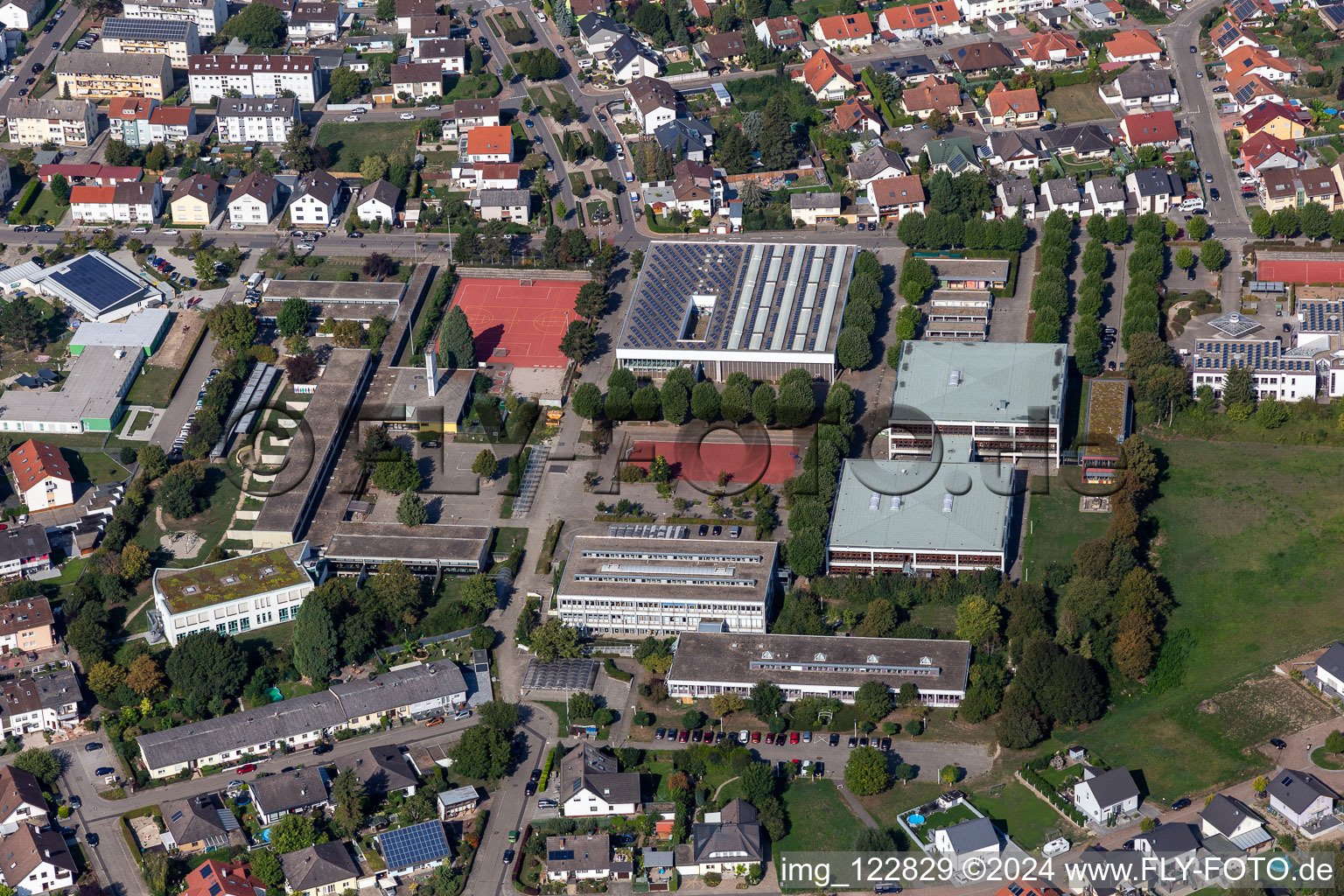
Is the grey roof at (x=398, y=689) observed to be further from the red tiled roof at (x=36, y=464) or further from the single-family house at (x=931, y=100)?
the single-family house at (x=931, y=100)

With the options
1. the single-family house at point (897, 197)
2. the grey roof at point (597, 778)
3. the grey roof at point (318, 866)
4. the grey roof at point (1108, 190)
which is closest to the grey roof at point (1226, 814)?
the grey roof at point (597, 778)

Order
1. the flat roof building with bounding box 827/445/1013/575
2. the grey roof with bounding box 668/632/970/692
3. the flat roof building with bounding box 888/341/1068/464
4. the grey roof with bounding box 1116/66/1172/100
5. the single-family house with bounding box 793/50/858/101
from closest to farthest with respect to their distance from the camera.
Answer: the grey roof with bounding box 668/632/970/692 → the flat roof building with bounding box 827/445/1013/575 → the flat roof building with bounding box 888/341/1068/464 → the grey roof with bounding box 1116/66/1172/100 → the single-family house with bounding box 793/50/858/101

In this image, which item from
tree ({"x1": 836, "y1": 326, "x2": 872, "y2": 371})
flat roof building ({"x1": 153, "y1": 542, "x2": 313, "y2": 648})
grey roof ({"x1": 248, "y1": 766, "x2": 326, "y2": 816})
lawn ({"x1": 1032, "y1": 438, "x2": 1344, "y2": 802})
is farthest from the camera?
tree ({"x1": 836, "y1": 326, "x2": 872, "y2": 371})

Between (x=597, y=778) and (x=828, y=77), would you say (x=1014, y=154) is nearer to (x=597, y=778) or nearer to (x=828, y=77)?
(x=828, y=77)

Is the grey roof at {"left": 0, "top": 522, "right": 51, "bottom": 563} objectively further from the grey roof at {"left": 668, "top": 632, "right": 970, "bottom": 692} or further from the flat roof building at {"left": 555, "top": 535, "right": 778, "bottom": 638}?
the grey roof at {"left": 668, "top": 632, "right": 970, "bottom": 692}

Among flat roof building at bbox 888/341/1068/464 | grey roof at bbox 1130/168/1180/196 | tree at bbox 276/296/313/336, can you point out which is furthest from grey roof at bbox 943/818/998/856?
grey roof at bbox 1130/168/1180/196

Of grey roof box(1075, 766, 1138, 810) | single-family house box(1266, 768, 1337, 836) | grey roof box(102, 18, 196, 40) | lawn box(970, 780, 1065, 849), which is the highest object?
single-family house box(1266, 768, 1337, 836)
